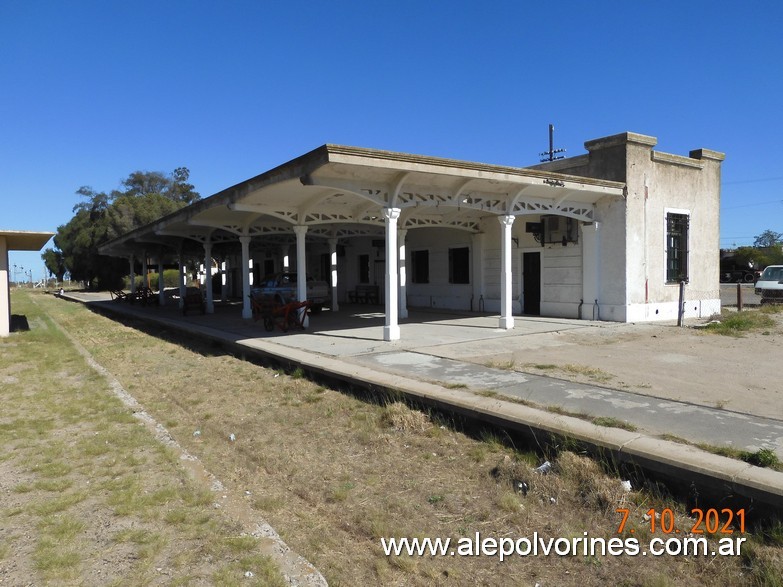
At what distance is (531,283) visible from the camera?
16.7 meters

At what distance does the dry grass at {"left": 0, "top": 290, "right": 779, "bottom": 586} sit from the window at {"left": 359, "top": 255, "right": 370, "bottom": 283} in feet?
54.8

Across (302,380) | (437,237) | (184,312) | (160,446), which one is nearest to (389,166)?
(302,380)

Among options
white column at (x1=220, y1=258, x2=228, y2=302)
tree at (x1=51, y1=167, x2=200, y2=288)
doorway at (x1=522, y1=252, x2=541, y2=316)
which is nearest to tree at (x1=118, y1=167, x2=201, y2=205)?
tree at (x1=51, y1=167, x2=200, y2=288)

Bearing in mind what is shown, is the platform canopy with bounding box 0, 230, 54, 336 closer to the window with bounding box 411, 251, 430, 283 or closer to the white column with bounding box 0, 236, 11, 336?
the white column with bounding box 0, 236, 11, 336

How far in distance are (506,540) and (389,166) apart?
23.5 feet

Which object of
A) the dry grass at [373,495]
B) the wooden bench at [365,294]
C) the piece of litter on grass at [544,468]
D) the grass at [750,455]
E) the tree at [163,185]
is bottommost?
the dry grass at [373,495]

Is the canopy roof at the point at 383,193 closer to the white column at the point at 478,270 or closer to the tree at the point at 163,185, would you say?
the white column at the point at 478,270

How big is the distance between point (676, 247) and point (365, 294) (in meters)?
12.2

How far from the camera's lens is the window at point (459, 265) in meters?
18.8

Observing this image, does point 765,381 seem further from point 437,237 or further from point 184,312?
point 184,312

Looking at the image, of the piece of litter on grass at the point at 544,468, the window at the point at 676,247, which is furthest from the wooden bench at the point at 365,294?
the piece of litter on grass at the point at 544,468

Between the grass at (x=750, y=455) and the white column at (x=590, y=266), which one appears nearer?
the grass at (x=750, y=455)

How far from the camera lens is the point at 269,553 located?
3377 mm

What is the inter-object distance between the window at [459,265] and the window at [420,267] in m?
1.32
